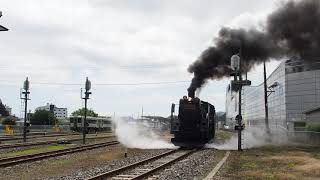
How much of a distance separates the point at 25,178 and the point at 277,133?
37.9m

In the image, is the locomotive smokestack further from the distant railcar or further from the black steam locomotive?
the distant railcar

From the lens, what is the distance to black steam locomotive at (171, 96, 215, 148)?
34.6 meters

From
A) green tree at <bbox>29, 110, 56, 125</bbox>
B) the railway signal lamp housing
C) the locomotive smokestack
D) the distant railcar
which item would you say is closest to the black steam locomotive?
the locomotive smokestack

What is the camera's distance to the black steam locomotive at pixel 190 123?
34562 mm

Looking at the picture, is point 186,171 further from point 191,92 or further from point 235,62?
point 191,92

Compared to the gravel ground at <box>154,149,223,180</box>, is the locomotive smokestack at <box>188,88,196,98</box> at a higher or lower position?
higher

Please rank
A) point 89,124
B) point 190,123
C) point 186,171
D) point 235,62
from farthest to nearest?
point 89,124
point 190,123
point 235,62
point 186,171

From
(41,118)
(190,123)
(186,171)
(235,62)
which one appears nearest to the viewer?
(186,171)

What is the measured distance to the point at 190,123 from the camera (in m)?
34.8

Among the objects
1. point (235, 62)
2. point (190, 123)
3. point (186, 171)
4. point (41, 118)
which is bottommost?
point (186, 171)

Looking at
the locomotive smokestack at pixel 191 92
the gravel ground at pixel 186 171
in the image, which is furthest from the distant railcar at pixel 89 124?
the gravel ground at pixel 186 171

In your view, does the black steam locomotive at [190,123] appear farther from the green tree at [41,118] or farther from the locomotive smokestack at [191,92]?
the green tree at [41,118]

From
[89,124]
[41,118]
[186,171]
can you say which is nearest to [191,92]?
[186,171]

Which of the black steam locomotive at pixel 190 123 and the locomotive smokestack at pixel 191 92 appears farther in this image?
the locomotive smokestack at pixel 191 92
